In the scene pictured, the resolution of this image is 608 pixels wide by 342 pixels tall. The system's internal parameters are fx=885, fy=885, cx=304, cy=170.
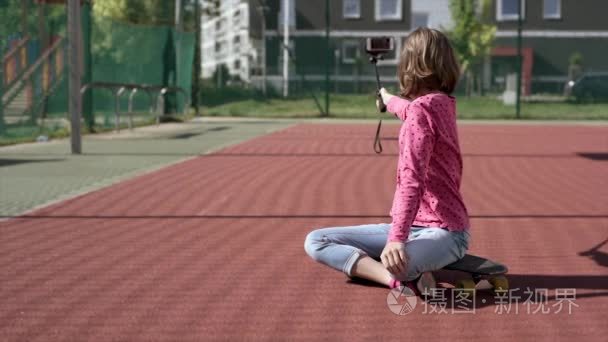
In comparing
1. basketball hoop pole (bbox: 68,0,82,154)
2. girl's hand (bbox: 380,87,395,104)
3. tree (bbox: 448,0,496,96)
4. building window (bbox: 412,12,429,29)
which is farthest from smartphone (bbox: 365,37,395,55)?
building window (bbox: 412,12,429,29)

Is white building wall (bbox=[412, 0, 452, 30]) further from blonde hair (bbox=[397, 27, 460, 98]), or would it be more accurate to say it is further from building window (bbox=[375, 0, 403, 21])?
blonde hair (bbox=[397, 27, 460, 98])

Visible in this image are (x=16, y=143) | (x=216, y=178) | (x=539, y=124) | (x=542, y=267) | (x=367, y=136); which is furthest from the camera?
(x=539, y=124)

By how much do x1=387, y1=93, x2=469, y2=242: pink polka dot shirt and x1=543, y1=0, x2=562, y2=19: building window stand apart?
33.5 m

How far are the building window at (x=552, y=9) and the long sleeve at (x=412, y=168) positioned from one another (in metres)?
33.7

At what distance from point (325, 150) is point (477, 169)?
111 inches

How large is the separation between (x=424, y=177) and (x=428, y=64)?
0.46m

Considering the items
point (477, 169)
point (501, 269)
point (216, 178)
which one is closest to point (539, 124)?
point (477, 169)

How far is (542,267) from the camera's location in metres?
4.35

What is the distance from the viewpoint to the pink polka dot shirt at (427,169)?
135 inches

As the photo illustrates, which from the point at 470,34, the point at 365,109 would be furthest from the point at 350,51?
the point at 365,109

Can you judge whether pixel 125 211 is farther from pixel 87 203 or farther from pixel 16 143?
pixel 16 143

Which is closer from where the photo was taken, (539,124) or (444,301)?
(444,301)

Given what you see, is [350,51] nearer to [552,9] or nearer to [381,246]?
[552,9]

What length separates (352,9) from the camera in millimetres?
36875
